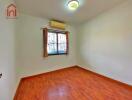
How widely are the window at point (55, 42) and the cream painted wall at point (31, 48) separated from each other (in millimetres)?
181

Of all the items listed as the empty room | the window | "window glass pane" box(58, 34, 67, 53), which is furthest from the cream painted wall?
"window glass pane" box(58, 34, 67, 53)

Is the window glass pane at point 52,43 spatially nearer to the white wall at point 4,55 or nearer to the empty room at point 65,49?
the empty room at point 65,49

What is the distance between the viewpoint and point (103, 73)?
3529 millimetres

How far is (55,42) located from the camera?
421 cm

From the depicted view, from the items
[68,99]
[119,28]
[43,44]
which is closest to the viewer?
[68,99]

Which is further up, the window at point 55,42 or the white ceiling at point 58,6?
the white ceiling at point 58,6

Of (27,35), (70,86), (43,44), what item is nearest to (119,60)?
(70,86)

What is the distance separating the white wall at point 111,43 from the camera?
276cm

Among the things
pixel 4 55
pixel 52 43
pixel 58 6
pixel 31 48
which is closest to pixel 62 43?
pixel 52 43

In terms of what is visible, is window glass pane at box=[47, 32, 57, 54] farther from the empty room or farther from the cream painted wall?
the cream painted wall

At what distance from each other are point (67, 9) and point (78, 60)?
263 centimetres

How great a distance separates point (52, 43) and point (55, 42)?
162 mm

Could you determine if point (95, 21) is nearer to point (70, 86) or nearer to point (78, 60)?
point (78, 60)

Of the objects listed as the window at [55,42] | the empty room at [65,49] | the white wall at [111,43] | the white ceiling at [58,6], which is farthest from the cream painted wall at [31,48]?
the white wall at [111,43]
